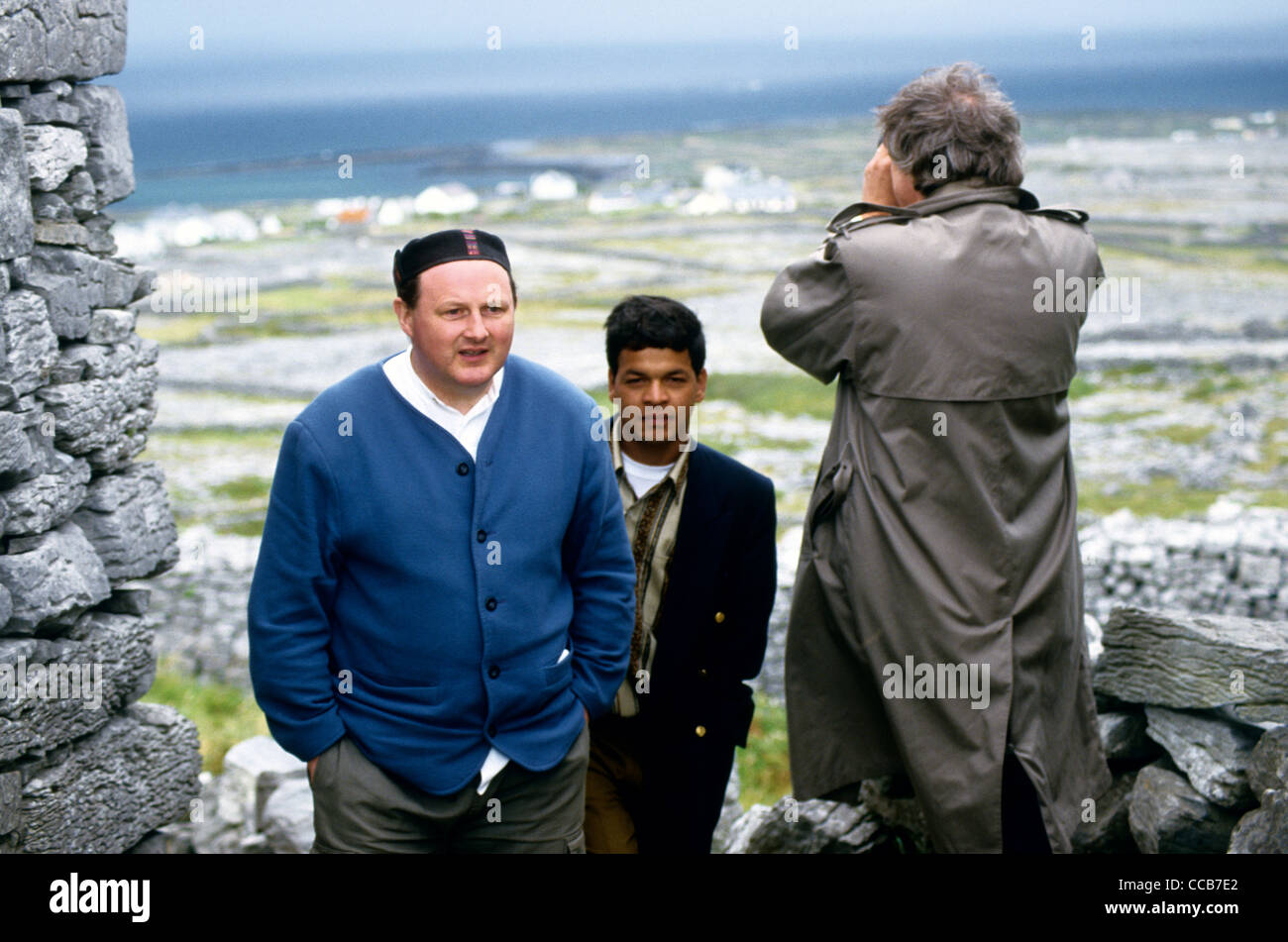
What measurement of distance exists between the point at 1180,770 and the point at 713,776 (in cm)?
193

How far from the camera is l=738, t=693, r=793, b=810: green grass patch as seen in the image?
8.04m

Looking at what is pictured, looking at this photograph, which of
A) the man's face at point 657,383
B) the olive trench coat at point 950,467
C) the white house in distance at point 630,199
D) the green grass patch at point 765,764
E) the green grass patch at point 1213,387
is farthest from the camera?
the white house in distance at point 630,199

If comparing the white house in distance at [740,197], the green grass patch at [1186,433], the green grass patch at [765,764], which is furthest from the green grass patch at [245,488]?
the white house in distance at [740,197]

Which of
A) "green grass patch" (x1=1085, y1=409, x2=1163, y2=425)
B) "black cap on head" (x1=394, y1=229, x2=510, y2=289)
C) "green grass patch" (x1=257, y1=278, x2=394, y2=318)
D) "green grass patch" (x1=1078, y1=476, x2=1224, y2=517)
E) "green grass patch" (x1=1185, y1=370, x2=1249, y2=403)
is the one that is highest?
"black cap on head" (x1=394, y1=229, x2=510, y2=289)

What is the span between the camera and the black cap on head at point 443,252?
3693 mm

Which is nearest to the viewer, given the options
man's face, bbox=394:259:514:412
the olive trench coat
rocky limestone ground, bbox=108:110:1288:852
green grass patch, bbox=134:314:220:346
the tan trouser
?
man's face, bbox=394:259:514:412

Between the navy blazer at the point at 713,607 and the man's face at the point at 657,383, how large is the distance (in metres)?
0.17

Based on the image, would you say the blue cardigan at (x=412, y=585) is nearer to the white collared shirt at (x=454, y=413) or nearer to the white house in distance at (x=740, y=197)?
the white collared shirt at (x=454, y=413)

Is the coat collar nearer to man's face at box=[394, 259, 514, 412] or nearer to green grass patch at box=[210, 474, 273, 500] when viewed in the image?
man's face at box=[394, 259, 514, 412]

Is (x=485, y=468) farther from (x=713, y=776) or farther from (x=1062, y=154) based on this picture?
(x=1062, y=154)

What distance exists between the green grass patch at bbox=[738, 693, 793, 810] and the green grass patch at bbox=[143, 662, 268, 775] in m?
3.15

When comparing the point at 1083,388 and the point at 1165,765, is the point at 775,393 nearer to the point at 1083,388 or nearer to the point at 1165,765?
the point at 1083,388

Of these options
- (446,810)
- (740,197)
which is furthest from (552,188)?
(446,810)

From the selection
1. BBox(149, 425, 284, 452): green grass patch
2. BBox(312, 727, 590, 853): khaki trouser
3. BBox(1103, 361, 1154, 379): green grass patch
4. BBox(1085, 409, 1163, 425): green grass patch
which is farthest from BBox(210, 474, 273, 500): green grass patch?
BBox(1103, 361, 1154, 379): green grass patch
